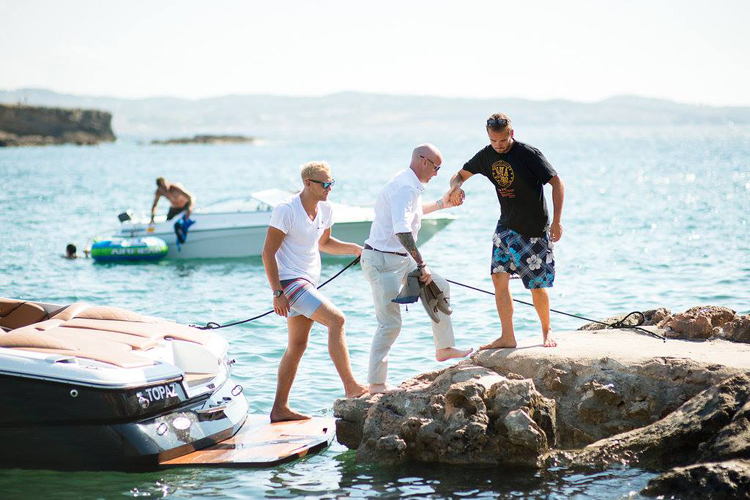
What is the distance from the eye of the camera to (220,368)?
806cm

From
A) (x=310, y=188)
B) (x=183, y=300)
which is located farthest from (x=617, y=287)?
(x=310, y=188)

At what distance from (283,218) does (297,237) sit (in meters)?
0.23

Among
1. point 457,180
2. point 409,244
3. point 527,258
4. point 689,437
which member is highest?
point 457,180

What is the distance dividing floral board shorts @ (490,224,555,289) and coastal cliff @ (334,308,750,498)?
618 millimetres

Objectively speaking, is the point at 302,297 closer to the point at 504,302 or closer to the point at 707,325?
the point at 504,302

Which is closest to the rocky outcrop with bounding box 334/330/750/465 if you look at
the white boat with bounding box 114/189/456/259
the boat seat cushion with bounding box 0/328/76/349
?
the boat seat cushion with bounding box 0/328/76/349

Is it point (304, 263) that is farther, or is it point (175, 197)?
point (175, 197)

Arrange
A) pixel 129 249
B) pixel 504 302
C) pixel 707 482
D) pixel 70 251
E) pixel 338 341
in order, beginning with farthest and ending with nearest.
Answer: pixel 70 251 → pixel 129 249 → pixel 504 302 → pixel 338 341 → pixel 707 482

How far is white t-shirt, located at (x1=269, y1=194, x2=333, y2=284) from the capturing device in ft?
25.2

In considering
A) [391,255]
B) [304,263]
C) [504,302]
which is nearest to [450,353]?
[504,302]

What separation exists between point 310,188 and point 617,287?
10.9 meters

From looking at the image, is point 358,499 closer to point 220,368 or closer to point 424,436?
point 424,436

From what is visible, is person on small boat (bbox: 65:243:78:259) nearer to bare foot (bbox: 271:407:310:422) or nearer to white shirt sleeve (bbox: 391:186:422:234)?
bare foot (bbox: 271:407:310:422)

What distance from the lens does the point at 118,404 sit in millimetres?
6887
